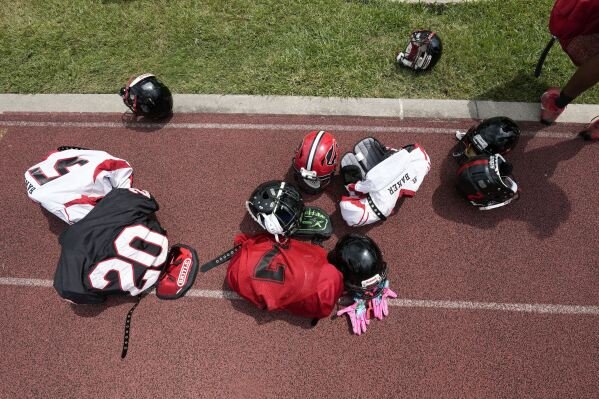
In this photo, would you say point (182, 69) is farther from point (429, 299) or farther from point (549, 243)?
point (549, 243)

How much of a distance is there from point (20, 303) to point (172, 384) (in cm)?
226

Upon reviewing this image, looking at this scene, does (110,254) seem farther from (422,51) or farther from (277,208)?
(422,51)

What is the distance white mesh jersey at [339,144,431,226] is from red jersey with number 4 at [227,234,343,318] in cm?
68

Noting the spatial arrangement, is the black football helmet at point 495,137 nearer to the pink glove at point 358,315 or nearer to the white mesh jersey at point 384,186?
the white mesh jersey at point 384,186

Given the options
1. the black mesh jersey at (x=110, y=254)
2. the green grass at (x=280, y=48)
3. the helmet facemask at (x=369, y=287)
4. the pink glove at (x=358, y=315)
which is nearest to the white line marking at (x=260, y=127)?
the green grass at (x=280, y=48)

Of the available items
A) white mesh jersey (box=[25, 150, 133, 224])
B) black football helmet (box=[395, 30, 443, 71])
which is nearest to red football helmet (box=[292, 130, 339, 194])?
black football helmet (box=[395, 30, 443, 71])

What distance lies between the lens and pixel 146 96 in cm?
523

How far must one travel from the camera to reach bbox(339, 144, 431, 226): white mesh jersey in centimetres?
435

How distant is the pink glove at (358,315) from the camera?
422cm

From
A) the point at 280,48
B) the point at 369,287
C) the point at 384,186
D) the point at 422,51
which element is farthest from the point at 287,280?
the point at 280,48

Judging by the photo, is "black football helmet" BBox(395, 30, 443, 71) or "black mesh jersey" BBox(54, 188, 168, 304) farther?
"black football helmet" BBox(395, 30, 443, 71)

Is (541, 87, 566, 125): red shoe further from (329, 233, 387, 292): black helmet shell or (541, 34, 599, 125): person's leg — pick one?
(329, 233, 387, 292): black helmet shell

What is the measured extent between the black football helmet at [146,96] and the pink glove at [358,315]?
3.85 meters

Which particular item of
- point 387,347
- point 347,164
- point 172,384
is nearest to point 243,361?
point 172,384
